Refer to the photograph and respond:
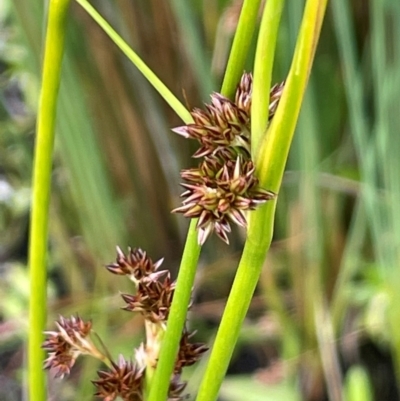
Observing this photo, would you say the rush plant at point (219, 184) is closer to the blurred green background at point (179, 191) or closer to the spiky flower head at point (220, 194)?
the spiky flower head at point (220, 194)

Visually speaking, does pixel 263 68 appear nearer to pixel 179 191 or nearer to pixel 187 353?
pixel 187 353

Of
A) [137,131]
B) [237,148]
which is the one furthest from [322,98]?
[237,148]

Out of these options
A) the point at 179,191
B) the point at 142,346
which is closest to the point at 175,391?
the point at 142,346

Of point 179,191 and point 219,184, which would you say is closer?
point 219,184

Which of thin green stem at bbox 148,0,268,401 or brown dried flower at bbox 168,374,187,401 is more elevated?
thin green stem at bbox 148,0,268,401

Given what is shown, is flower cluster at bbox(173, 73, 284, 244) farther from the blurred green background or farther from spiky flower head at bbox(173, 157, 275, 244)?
the blurred green background

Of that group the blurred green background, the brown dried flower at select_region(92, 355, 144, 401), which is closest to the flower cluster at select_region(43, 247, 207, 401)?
the brown dried flower at select_region(92, 355, 144, 401)

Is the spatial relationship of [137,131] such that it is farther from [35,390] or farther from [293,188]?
[35,390]
